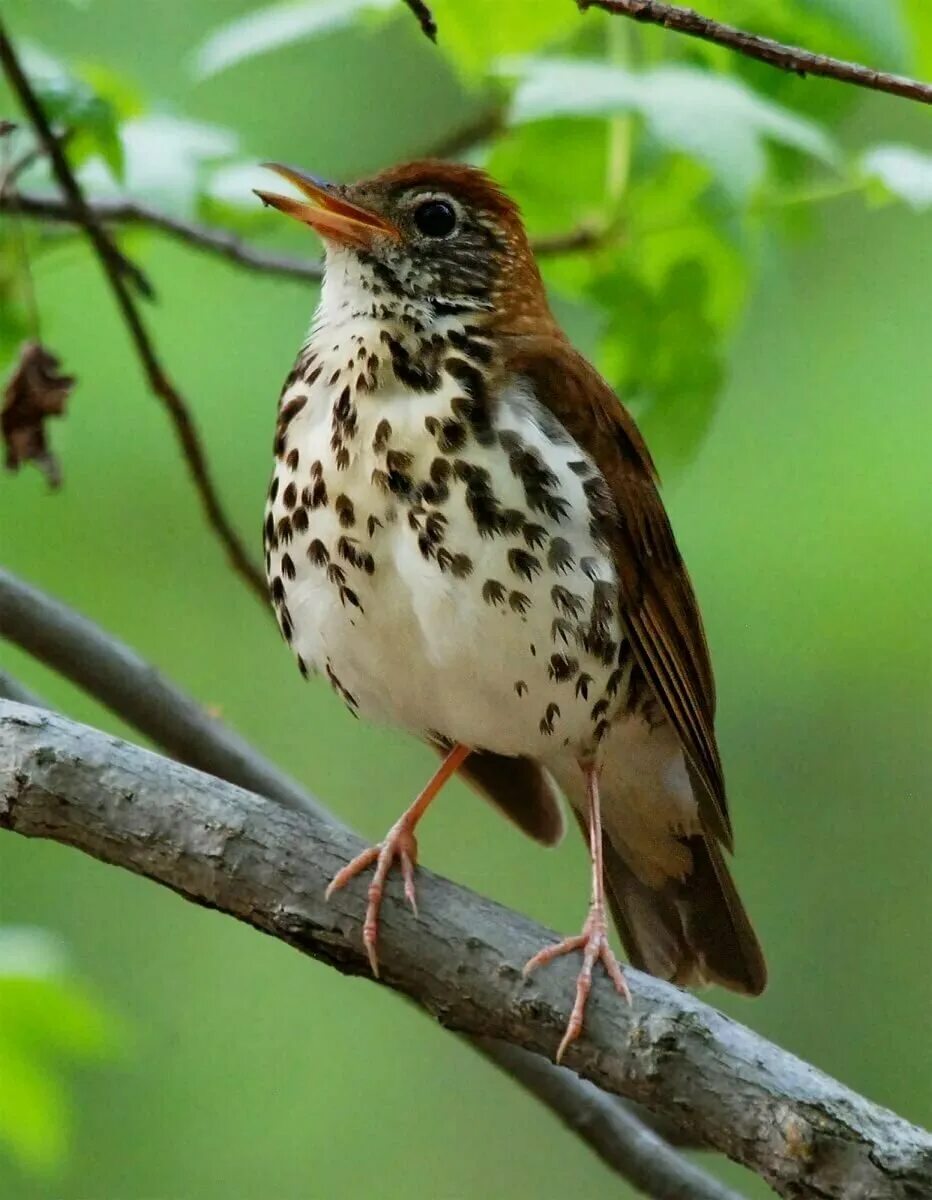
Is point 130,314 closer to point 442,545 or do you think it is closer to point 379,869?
point 442,545

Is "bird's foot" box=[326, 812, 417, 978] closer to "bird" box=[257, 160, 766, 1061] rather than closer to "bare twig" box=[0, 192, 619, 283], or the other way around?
"bird" box=[257, 160, 766, 1061]

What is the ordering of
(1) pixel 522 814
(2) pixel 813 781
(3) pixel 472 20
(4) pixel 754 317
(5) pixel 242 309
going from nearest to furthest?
(3) pixel 472 20 < (1) pixel 522 814 < (4) pixel 754 317 < (5) pixel 242 309 < (2) pixel 813 781

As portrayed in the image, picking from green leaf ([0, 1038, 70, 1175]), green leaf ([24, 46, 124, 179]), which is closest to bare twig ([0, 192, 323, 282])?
green leaf ([24, 46, 124, 179])

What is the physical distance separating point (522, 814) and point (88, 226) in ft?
4.04

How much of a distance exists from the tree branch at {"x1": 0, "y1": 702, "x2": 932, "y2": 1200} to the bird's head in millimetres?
852

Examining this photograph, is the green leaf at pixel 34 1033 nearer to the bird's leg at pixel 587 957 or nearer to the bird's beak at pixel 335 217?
the bird's leg at pixel 587 957

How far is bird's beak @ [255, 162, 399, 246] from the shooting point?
2.45 meters

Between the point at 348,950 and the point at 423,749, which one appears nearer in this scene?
the point at 348,950

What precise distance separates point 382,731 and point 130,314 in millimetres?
1915

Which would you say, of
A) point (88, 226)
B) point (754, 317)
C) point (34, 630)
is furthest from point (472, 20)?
point (754, 317)

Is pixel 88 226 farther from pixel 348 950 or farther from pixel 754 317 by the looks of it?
pixel 754 317

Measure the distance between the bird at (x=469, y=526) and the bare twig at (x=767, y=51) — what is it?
766mm

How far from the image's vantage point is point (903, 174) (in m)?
2.30

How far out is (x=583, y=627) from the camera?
2.41 m
